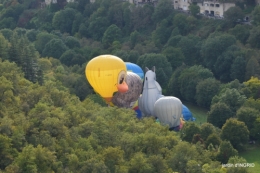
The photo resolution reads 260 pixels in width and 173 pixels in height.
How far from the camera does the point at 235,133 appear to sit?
1522 inches

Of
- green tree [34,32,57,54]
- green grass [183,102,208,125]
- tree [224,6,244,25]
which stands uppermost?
tree [224,6,244,25]

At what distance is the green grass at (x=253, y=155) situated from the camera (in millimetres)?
36838

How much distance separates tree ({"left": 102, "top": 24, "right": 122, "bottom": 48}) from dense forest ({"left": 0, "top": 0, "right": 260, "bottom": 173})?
117 mm

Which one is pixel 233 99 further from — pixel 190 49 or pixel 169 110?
pixel 190 49

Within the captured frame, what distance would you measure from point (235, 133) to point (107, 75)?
31.0 feet

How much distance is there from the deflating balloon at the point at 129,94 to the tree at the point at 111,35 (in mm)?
20642

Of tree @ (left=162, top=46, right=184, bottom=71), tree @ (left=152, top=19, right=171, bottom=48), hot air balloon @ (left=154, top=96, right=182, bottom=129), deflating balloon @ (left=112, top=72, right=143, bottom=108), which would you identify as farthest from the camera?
tree @ (left=152, top=19, right=171, bottom=48)

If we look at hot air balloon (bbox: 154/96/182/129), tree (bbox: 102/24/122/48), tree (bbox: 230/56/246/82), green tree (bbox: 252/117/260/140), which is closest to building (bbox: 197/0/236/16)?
tree (bbox: 102/24/122/48)

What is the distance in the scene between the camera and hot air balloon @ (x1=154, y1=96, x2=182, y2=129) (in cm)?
4159

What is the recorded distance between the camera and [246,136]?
127 feet

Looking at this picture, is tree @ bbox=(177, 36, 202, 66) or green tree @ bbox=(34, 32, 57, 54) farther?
green tree @ bbox=(34, 32, 57, 54)

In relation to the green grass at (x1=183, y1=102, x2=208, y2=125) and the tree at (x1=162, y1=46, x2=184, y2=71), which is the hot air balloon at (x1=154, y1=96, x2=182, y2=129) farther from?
the tree at (x1=162, y1=46, x2=184, y2=71)

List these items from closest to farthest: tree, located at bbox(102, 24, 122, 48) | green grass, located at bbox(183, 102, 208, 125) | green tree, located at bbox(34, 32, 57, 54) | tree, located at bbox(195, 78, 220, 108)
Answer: green grass, located at bbox(183, 102, 208, 125), tree, located at bbox(195, 78, 220, 108), green tree, located at bbox(34, 32, 57, 54), tree, located at bbox(102, 24, 122, 48)

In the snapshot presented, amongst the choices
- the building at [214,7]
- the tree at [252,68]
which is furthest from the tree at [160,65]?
the building at [214,7]
